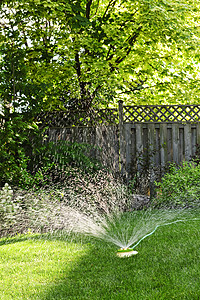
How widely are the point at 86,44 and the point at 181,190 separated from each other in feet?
12.4

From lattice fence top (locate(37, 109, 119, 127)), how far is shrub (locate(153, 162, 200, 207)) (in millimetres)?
1919

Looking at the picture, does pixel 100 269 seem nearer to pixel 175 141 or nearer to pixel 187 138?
pixel 175 141

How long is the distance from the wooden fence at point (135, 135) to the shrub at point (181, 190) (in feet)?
2.22

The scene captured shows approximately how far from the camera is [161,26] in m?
7.76

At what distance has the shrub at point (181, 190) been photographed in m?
6.15

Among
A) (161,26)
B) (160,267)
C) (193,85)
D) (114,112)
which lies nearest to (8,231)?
(160,267)

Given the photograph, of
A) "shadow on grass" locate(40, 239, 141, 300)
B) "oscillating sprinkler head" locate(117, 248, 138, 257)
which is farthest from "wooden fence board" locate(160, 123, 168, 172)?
"oscillating sprinkler head" locate(117, 248, 138, 257)

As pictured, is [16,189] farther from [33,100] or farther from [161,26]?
[161,26]

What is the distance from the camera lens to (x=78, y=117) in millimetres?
7602

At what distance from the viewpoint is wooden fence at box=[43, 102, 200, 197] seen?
24.2ft

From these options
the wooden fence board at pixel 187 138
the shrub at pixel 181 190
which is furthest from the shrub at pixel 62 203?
the wooden fence board at pixel 187 138

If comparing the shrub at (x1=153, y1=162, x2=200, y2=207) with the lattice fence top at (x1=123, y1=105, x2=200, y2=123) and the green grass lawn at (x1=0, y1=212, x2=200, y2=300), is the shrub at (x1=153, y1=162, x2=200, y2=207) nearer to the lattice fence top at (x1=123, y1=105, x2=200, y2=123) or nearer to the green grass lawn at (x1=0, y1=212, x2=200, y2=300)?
the lattice fence top at (x1=123, y1=105, x2=200, y2=123)

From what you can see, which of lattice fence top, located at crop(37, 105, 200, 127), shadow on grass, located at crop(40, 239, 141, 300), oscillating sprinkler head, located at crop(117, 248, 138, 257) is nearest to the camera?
shadow on grass, located at crop(40, 239, 141, 300)

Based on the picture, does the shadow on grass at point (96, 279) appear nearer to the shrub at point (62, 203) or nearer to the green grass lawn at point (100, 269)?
the green grass lawn at point (100, 269)
